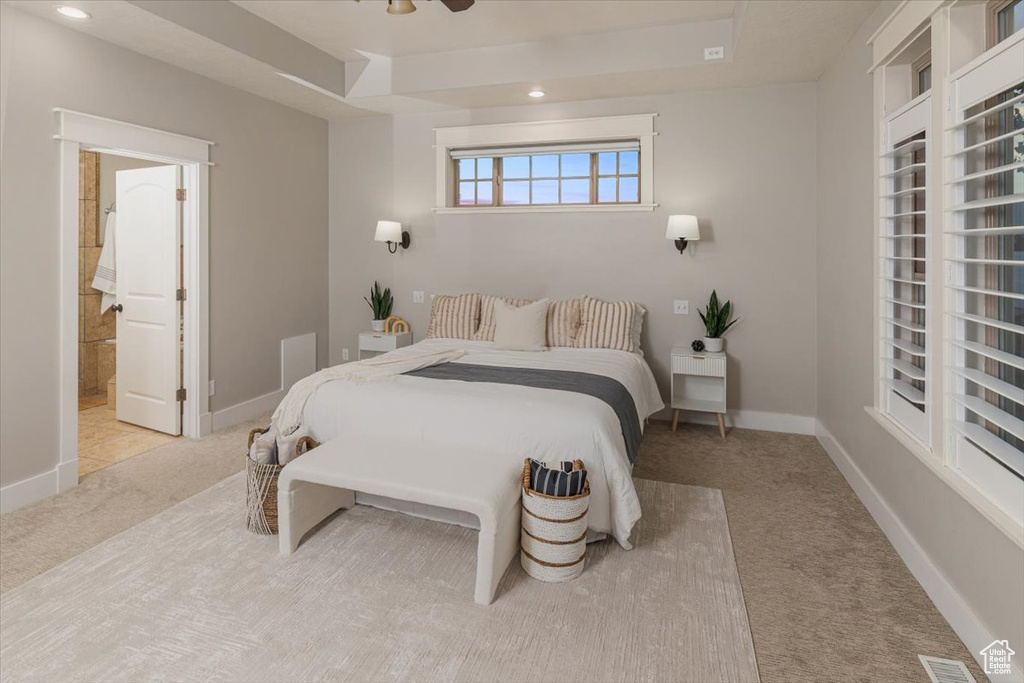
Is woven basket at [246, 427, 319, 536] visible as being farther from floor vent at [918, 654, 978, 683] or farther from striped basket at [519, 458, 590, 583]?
floor vent at [918, 654, 978, 683]

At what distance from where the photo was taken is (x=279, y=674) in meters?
1.75

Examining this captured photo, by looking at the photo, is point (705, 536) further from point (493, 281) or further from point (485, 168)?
point (485, 168)

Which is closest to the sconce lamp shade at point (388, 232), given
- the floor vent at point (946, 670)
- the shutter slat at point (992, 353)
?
the shutter slat at point (992, 353)

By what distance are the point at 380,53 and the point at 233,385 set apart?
285 centimetres

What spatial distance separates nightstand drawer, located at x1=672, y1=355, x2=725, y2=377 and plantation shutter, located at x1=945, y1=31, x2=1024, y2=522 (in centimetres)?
209

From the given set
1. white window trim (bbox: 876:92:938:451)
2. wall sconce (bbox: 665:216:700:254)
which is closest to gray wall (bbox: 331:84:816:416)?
wall sconce (bbox: 665:216:700:254)

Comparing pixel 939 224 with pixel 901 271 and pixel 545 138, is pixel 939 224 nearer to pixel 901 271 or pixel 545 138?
pixel 901 271

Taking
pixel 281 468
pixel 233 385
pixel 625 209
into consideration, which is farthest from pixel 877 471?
pixel 233 385

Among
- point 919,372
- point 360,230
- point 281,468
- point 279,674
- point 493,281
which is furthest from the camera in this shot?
point 360,230

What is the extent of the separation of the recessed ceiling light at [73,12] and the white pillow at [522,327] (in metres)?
2.91

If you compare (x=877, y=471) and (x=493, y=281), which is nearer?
(x=877, y=471)

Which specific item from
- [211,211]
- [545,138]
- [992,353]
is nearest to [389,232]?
[211,211]

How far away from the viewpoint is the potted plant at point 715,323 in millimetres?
4293

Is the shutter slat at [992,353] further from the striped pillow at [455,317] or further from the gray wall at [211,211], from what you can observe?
the gray wall at [211,211]
